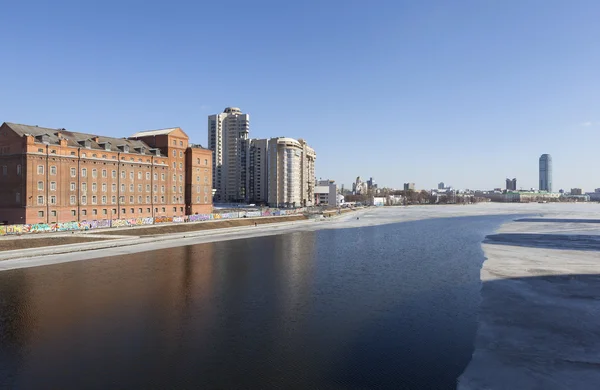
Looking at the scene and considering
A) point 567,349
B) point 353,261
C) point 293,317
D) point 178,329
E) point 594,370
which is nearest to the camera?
point 594,370

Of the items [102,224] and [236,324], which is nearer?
[236,324]

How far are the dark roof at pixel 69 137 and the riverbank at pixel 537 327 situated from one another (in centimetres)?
7848

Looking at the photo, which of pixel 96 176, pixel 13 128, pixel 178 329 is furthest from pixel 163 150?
pixel 178 329

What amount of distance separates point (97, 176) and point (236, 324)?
6821cm

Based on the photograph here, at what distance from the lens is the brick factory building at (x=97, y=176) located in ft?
234

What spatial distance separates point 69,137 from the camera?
8062cm

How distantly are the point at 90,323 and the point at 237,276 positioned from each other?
18188 millimetres

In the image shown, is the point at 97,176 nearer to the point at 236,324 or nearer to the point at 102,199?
the point at 102,199

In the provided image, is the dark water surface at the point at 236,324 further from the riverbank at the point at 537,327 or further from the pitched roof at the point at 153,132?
the pitched roof at the point at 153,132

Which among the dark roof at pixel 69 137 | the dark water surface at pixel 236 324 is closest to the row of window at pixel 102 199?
the dark roof at pixel 69 137

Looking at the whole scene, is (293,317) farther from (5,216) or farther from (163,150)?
(163,150)

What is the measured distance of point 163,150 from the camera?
99.1m

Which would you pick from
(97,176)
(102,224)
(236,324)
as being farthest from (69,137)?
(236,324)

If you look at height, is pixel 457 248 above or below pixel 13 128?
below
